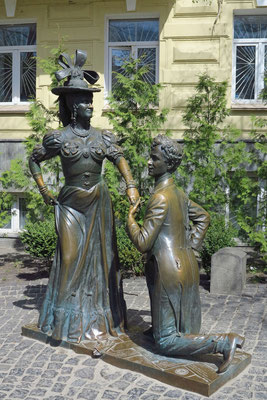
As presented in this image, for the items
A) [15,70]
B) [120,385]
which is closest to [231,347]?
[120,385]

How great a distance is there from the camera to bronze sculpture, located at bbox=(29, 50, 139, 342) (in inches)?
199

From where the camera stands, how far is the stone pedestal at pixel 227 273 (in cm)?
751

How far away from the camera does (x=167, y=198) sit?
4449 mm

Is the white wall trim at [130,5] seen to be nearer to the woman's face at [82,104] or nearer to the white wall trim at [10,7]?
the white wall trim at [10,7]

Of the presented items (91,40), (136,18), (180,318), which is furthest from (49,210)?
(180,318)

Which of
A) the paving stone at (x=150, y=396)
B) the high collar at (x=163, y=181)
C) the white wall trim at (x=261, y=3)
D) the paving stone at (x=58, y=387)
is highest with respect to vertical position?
the white wall trim at (x=261, y=3)

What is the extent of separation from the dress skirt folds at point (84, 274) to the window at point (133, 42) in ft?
21.1

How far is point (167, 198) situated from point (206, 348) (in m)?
1.28

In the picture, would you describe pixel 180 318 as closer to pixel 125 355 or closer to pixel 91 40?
pixel 125 355

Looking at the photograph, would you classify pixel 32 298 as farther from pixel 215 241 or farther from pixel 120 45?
pixel 120 45

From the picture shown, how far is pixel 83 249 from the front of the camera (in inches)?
201

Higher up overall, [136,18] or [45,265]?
[136,18]

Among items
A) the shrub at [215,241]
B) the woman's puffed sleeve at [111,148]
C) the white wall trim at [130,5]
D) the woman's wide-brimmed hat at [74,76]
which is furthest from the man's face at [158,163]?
the white wall trim at [130,5]

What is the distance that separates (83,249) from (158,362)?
131 centimetres
